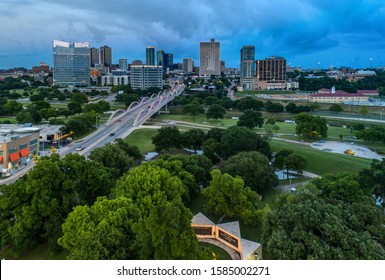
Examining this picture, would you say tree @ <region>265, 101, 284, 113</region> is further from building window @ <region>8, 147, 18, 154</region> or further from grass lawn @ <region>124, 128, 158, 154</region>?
building window @ <region>8, 147, 18, 154</region>

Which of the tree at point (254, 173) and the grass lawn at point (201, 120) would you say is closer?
the tree at point (254, 173)

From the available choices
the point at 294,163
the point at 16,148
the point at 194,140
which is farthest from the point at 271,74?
the point at 16,148

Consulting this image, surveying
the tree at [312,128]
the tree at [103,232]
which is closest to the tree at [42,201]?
the tree at [103,232]

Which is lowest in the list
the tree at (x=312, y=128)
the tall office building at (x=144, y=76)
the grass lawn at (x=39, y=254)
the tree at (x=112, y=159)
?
the grass lawn at (x=39, y=254)

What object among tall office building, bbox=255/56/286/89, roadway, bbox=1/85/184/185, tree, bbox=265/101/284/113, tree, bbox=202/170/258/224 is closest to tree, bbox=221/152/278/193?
tree, bbox=202/170/258/224

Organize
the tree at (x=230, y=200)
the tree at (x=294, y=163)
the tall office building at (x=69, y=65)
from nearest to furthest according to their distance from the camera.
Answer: the tree at (x=230, y=200) < the tree at (x=294, y=163) < the tall office building at (x=69, y=65)

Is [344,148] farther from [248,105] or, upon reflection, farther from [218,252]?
[248,105]

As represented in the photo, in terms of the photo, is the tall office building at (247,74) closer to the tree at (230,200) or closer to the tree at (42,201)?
the tree at (230,200)
